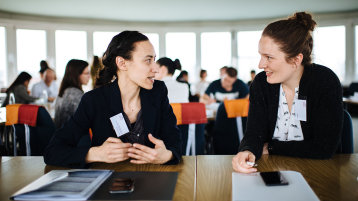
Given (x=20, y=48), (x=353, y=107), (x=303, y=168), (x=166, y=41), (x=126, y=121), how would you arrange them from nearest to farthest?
(x=303, y=168) < (x=126, y=121) < (x=353, y=107) < (x=20, y=48) < (x=166, y=41)

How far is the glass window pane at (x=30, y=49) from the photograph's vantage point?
955 cm

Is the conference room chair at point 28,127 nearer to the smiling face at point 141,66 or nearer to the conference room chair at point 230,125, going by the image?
the smiling face at point 141,66

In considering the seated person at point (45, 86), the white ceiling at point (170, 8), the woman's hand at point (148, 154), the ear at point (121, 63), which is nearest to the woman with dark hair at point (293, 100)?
the woman's hand at point (148, 154)

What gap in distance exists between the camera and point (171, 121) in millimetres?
1651

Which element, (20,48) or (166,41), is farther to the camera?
(166,41)

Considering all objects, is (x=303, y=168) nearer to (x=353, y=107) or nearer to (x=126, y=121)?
(x=126, y=121)

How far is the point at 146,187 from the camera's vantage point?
0.99m

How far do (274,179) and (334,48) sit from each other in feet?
33.9

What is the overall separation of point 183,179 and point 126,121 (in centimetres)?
58

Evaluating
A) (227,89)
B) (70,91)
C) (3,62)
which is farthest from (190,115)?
(3,62)

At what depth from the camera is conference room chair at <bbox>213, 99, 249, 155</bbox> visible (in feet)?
8.73

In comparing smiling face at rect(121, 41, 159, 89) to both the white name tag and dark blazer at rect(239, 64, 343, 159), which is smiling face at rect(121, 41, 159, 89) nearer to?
the white name tag

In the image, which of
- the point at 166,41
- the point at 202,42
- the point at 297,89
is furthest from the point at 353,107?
the point at 297,89

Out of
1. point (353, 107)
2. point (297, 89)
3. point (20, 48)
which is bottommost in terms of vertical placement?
point (353, 107)
